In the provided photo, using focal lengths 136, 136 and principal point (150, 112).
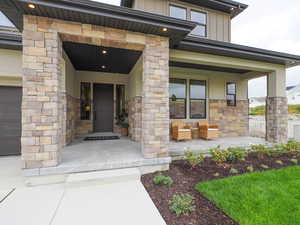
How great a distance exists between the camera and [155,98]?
3398mm

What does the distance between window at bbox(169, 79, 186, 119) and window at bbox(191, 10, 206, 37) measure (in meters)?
2.31

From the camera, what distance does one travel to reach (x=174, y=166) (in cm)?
361

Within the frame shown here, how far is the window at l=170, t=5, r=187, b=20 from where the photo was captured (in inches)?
235

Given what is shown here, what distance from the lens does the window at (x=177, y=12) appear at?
5.96 meters

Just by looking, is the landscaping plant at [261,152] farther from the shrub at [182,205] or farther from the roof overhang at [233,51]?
the shrub at [182,205]

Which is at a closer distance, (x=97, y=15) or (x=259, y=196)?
(x=259, y=196)

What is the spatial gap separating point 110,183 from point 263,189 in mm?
2979

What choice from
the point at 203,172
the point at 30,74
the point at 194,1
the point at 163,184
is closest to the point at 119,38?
the point at 30,74

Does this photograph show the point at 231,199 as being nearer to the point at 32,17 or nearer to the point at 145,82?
the point at 145,82

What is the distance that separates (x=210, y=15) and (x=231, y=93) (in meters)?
A: 3.93

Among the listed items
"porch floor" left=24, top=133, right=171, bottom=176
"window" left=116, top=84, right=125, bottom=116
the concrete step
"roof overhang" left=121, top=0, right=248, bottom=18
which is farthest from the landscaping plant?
"roof overhang" left=121, top=0, right=248, bottom=18

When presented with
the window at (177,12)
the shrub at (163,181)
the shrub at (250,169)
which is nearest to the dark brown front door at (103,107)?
the window at (177,12)

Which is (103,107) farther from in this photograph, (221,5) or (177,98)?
(221,5)

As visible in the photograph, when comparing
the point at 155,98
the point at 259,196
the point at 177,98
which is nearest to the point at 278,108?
the point at 177,98
